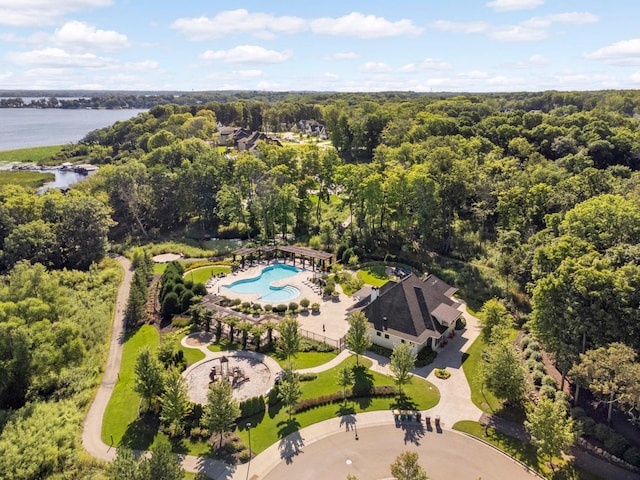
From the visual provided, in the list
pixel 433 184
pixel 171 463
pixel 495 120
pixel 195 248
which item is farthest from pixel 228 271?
pixel 495 120

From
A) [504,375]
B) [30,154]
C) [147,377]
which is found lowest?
[147,377]

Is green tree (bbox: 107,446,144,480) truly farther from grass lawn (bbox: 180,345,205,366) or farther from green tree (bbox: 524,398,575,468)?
green tree (bbox: 524,398,575,468)

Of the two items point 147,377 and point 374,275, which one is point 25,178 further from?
point 147,377

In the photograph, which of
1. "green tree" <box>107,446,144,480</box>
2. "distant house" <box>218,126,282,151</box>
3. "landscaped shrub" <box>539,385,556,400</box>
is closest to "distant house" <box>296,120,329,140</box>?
"distant house" <box>218,126,282,151</box>

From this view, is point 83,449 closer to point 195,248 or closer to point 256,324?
point 256,324

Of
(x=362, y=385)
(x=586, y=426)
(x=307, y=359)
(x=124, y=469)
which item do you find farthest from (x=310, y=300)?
(x=586, y=426)

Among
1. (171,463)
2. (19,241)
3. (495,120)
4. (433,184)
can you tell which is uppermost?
(495,120)

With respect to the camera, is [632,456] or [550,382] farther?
[550,382]
